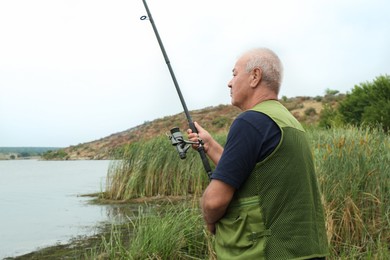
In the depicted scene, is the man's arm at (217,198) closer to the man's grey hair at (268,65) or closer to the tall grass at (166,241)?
the man's grey hair at (268,65)

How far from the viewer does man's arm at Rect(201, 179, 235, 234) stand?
2029mm

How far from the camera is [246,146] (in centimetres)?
200

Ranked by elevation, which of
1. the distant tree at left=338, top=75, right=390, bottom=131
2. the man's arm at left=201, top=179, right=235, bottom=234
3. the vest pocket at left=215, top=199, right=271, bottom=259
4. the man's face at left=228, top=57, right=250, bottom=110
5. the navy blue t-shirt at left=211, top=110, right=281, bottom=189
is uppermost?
the man's face at left=228, top=57, right=250, bottom=110

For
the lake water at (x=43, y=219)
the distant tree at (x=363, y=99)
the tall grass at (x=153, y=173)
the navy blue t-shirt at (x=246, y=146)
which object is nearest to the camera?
the navy blue t-shirt at (x=246, y=146)

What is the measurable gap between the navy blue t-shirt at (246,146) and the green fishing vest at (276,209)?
29 millimetres

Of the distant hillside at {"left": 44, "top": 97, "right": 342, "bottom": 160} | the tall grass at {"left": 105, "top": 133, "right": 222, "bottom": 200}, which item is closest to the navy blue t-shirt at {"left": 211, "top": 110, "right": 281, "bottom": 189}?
the tall grass at {"left": 105, "top": 133, "right": 222, "bottom": 200}

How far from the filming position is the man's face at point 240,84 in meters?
2.23

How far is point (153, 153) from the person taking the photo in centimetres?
1133

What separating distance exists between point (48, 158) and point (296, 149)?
5483 centimetres

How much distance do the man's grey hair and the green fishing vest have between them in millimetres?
153

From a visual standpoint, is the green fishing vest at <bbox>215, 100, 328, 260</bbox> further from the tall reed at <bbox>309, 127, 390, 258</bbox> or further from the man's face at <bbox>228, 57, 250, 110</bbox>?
the tall reed at <bbox>309, 127, 390, 258</bbox>

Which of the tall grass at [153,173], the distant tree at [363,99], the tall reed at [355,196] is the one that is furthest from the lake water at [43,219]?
the distant tree at [363,99]

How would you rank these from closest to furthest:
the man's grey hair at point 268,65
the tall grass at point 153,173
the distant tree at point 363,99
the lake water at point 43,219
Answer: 1. the man's grey hair at point 268,65
2. the lake water at point 43,219
3. the tall grass at point 153,173
4. the distant tree at point 363,99

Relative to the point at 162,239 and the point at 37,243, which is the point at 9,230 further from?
→ the point at 162,239
